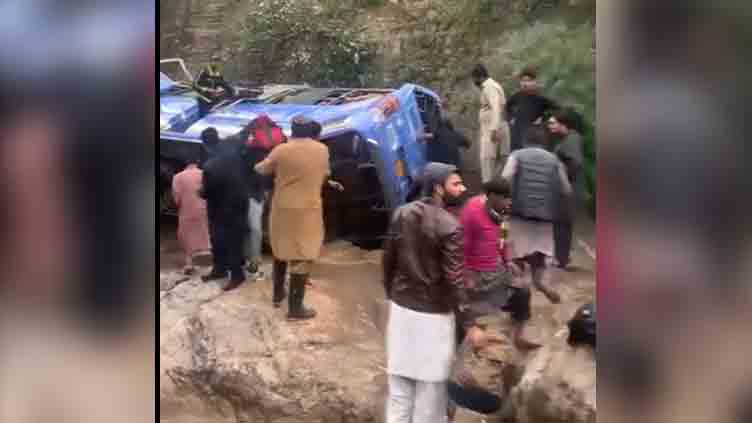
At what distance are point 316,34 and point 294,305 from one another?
4.03ft

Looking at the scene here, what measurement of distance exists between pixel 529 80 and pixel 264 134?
1204 mm

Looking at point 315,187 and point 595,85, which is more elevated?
point 595,85

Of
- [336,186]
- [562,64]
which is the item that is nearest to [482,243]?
[336,186]

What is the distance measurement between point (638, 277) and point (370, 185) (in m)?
1.21

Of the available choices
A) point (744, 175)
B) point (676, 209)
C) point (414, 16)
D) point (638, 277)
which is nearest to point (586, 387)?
point (638, 277)

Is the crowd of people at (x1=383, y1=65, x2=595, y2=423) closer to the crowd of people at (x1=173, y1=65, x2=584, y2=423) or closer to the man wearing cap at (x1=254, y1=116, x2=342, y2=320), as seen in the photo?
the crowd of people at (x1=173, y1=65, x2=584, y2=423)

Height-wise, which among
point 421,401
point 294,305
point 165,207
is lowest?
point 421,401

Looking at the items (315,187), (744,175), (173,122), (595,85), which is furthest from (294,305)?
(744,175)

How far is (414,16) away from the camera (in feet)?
11.9

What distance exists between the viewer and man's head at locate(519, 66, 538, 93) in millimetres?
3506

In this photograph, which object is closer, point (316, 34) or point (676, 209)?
point (676, 209)

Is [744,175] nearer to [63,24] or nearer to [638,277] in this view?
[638,277]

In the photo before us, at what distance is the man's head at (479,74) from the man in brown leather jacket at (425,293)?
0.39 m

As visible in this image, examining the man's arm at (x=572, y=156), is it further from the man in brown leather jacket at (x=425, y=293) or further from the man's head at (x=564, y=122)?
the man in brown leather jacket at (x=425, y=293)
